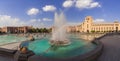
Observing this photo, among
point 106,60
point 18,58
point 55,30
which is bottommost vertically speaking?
point 106,60

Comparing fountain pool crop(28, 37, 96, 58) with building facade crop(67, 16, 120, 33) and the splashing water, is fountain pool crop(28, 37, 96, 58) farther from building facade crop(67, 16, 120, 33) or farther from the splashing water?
building facade crop(67, 16, 120, 33)

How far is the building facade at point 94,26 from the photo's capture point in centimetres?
5693

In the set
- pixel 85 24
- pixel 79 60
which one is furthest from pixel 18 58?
pixel 85 24

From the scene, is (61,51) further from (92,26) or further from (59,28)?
(92,26)

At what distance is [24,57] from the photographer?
368 cm

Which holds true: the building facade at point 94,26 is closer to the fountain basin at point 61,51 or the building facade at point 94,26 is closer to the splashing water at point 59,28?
the splashing water at point 59,28

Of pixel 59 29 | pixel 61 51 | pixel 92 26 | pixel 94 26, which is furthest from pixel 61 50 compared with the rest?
pixel 94 26

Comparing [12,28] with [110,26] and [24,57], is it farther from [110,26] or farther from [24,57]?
[24,57]

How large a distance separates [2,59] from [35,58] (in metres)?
1.68

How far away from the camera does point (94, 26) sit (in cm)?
6188

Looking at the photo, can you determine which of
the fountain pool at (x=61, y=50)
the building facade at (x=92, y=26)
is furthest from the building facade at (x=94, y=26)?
the fountain pool at (x=61, y=50)

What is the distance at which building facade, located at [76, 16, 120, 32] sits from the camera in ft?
187

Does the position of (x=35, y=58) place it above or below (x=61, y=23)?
below

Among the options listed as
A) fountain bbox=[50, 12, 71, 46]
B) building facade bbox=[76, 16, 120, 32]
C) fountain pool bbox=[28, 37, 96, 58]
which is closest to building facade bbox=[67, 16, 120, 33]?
building facade bbox=[76, 16, 120, 32]
